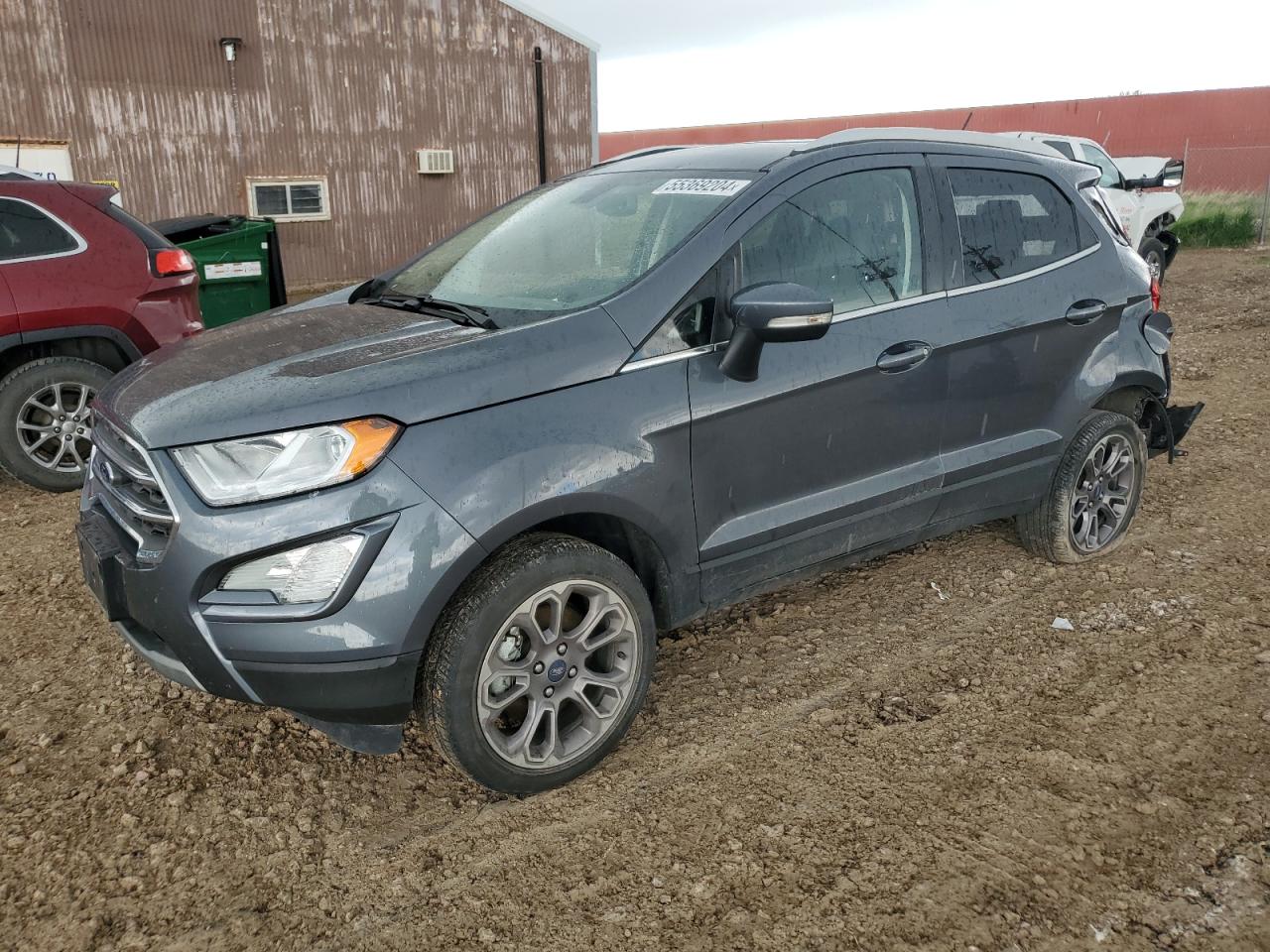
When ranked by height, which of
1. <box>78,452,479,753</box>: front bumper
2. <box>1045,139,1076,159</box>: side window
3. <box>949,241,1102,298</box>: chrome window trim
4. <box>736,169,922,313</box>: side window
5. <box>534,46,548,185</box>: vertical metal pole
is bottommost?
<box>78,452,479,753</box>: front bumper

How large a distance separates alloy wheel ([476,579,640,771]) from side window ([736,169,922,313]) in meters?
1.15

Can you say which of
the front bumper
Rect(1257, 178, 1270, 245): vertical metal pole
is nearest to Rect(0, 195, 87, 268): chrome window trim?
the front bumper

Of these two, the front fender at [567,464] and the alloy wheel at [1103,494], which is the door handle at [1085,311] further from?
the front fender at [567,464]

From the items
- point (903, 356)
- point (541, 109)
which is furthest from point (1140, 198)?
point (903, 356)

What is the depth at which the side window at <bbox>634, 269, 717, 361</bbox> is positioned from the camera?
2928 mm

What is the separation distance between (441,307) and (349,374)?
78 cm

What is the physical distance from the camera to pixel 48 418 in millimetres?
5723

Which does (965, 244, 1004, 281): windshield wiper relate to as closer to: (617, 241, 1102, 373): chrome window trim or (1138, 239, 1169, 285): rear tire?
(617, 241, 1102, 373): chrome window trim

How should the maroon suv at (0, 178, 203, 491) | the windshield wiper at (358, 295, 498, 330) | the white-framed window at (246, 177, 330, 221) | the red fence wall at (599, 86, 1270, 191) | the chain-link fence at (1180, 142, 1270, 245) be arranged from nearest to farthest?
the windshield wiper at (358, 295, 498, 330)
the maroon suv at (0, 178, 203, 491)
the white-framed window at (246, 177, 330, 221)
the chain-link fence at (1180, 142, 1270, 245)
the red fence wall at (599, 86, 1270, 191)

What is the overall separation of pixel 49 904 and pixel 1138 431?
4430 mm

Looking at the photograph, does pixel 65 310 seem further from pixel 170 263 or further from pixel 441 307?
pixel 441 307

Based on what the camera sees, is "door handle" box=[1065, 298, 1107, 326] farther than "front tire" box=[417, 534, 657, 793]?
Yes

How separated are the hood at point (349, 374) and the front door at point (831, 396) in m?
0.44

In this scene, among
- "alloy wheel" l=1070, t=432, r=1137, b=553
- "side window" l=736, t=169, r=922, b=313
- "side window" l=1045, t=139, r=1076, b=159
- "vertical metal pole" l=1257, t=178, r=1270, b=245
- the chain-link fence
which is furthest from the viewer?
the chain-link fence
